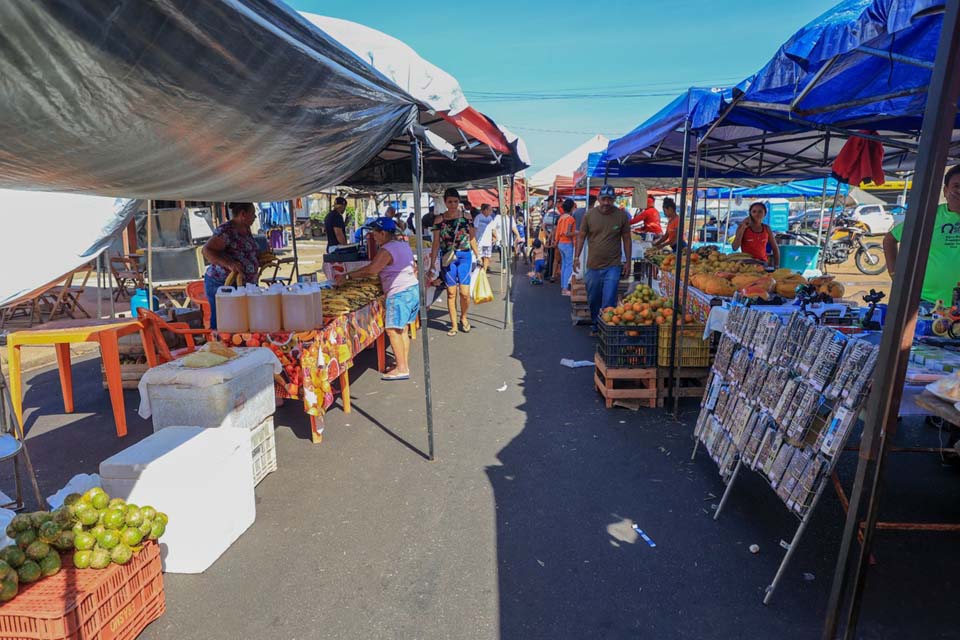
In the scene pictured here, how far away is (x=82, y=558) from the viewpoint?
2.48 m

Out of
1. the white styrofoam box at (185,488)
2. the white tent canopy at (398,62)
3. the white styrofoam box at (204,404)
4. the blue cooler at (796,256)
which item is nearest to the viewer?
the white styrofoam box at (185,488)

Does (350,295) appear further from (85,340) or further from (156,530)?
(156,530)

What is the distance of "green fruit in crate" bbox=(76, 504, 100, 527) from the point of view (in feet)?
8.60

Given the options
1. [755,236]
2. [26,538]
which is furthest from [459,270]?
[26,538]

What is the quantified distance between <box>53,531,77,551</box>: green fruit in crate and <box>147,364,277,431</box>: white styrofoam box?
4.31ft

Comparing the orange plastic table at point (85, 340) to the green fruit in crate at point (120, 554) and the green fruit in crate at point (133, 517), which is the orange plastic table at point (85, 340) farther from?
the green fruit in crate at point (120, 554)

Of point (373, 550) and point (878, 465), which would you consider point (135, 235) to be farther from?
point (878, 465)

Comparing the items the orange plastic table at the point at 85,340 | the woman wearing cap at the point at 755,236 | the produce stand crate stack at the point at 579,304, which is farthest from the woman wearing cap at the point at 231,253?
the woman wearing cap at the point at 755,236

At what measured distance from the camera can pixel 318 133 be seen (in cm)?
350

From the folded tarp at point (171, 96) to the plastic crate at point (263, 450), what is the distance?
186 cm

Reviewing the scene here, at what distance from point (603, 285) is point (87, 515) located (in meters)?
7.05

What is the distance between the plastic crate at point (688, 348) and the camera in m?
5.51

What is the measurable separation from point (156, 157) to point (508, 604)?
3008 mm

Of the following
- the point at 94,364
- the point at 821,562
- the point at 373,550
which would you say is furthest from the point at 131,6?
the point at 94,364
